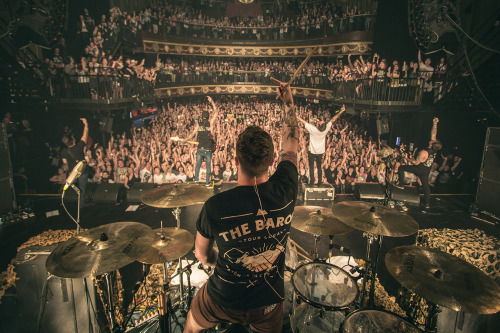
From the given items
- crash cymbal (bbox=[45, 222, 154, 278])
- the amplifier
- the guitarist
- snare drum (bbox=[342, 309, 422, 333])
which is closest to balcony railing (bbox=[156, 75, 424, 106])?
the amplifier

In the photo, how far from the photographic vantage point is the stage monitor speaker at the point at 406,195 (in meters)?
7.25

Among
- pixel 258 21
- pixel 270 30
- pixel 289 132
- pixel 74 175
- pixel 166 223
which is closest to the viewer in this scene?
pixel 289 132

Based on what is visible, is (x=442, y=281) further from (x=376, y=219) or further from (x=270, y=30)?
(x=270, y=30)

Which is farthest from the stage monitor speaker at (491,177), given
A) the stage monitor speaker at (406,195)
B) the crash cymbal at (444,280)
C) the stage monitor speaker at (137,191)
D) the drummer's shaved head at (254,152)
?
the stage monitor speaker at (137,191)

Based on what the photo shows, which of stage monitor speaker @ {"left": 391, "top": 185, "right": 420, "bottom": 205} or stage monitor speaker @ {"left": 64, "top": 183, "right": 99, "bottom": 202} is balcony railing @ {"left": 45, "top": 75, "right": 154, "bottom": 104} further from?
stage monitor speaker @ {"left": 391, "top": 185, "right": 420, "bottom": 205}

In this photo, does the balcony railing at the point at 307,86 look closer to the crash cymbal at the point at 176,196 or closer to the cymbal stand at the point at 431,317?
the crash cymbal at the point at 176,196

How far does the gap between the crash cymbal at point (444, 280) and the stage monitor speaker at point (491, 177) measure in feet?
19.9

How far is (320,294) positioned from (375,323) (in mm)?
693

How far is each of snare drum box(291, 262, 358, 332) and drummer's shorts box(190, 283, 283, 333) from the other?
79 cm

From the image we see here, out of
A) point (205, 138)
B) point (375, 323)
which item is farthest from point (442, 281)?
point (205, 138)

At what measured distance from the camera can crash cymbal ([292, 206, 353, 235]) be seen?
3.02 metres

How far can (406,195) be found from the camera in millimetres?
7340

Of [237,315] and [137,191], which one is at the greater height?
[237,315]

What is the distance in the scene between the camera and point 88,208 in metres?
7.16
